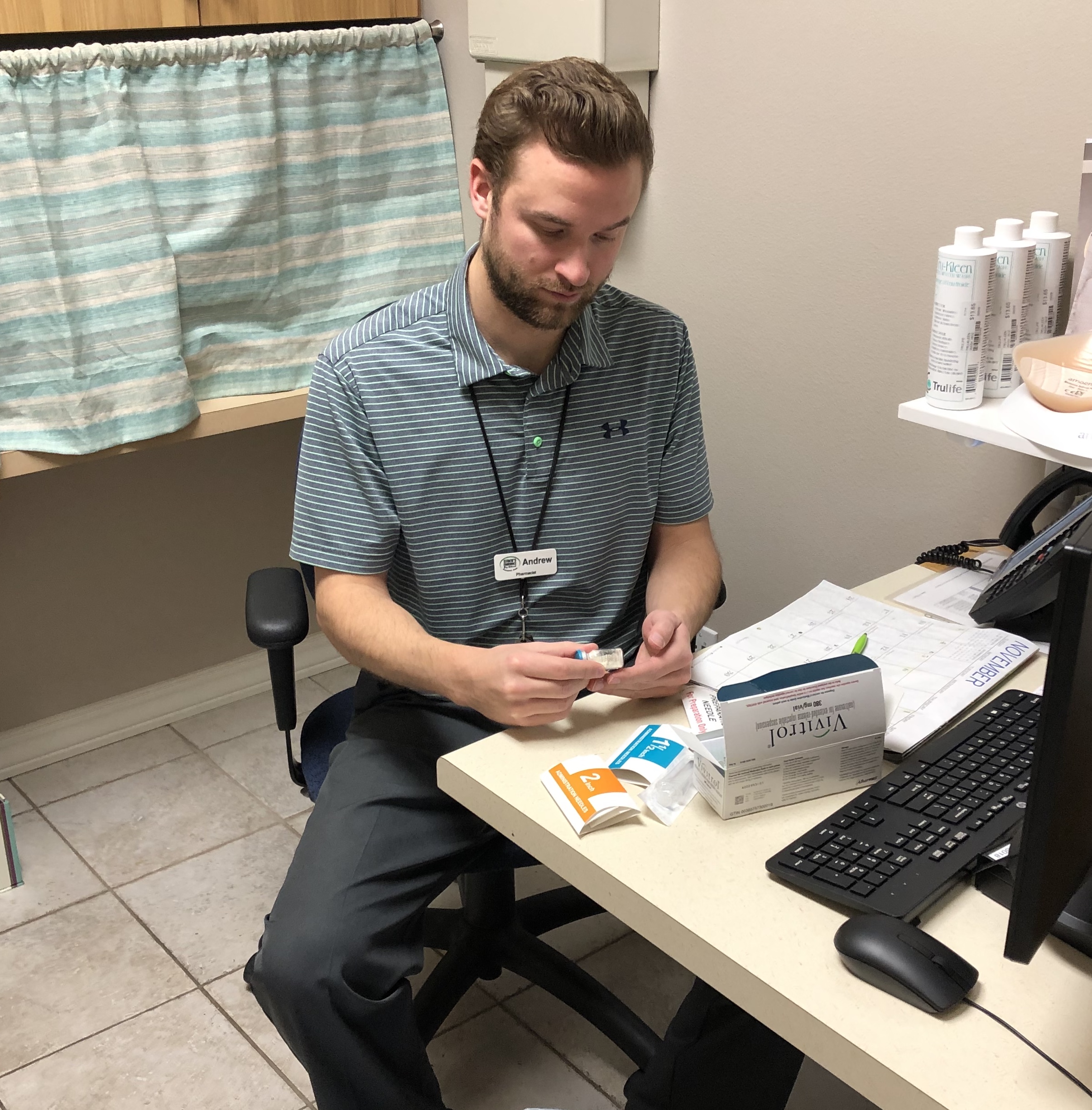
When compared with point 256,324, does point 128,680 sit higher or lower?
lower

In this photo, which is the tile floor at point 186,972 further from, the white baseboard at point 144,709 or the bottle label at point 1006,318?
the bottle label at point 1006,318

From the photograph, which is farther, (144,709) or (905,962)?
(144,709)

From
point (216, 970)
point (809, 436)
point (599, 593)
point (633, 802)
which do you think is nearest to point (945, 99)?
point (809, 436)

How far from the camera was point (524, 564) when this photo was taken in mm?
1564

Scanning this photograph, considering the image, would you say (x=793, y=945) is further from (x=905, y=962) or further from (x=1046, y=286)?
(x=1046, y=286)

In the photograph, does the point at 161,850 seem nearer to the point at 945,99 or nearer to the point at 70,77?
the point at 70,77

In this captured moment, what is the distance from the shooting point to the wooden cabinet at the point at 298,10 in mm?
2283

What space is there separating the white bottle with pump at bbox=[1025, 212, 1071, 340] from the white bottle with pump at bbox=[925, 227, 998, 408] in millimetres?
76

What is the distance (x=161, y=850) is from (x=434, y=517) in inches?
48.9

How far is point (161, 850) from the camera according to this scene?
7.81 ft

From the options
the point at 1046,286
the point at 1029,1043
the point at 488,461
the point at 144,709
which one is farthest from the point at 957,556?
the point at 144,709

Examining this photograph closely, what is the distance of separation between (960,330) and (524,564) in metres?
0.63

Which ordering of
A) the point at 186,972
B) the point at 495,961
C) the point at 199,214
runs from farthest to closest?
the point at 199,214, the point at 186,972, the point at 495,961

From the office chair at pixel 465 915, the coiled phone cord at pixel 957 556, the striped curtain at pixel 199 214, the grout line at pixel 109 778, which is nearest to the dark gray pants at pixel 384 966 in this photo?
the office chair at pixel 465 915
